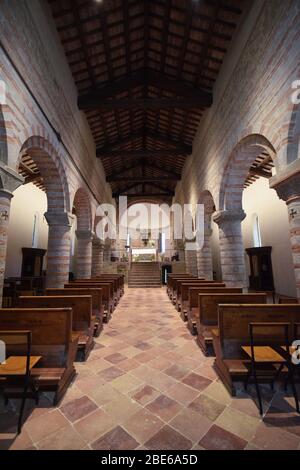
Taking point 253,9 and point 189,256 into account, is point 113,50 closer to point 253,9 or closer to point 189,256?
point 253,9

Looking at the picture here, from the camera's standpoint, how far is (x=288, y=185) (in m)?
3.50

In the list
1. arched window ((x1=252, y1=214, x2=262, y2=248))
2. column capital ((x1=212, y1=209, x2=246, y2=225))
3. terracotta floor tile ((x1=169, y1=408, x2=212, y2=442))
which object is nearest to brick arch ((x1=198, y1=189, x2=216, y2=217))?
column capital ((x1=212, y1=209, x2=246, y2=225))

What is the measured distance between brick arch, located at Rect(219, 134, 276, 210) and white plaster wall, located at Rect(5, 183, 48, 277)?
8.82 metres

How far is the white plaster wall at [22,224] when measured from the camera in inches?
387

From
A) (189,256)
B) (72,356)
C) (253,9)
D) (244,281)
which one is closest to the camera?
(72,356)

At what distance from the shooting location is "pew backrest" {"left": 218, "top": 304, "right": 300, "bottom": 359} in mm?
2754

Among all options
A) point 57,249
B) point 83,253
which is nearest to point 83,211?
point 83,253

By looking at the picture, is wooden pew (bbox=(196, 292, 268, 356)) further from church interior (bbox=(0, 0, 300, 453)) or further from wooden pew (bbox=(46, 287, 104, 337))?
wooden pew (bbox=(46, 287, 104, 337))

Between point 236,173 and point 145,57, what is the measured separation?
4.86m

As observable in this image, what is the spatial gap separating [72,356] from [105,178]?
476 inches

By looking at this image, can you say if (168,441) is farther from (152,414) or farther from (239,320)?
(239,320)

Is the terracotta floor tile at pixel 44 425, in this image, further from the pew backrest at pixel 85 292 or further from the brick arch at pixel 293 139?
the brick arch at pixel 293 139
